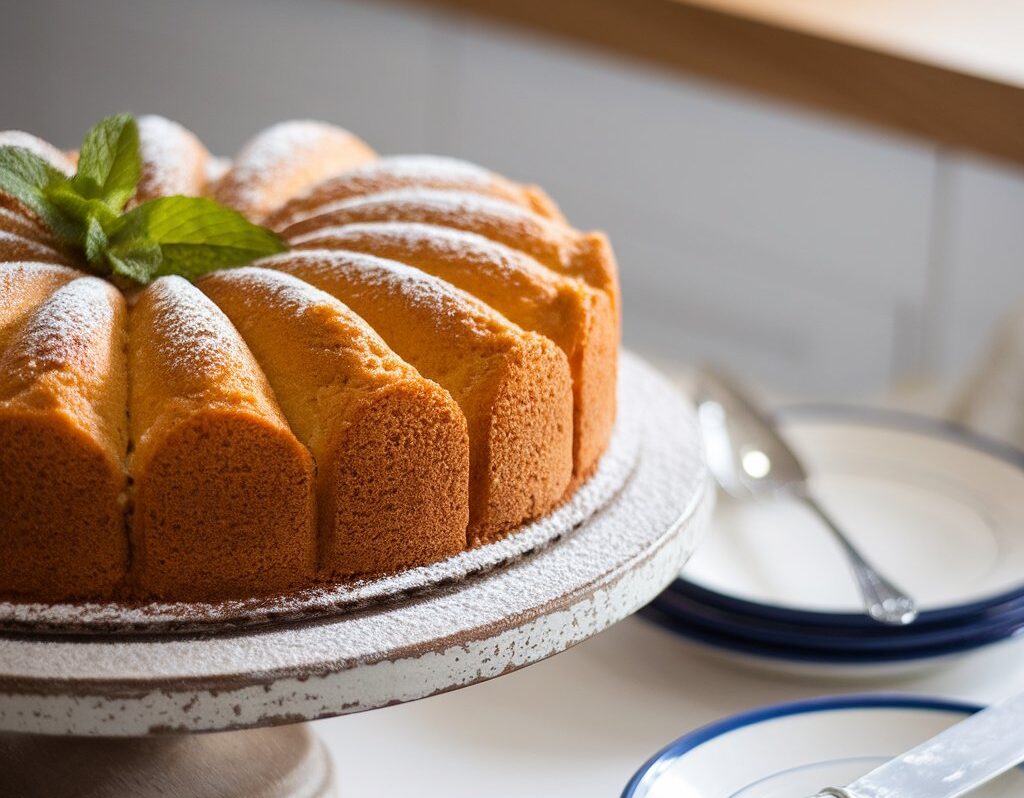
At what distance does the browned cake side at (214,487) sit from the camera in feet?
2.26

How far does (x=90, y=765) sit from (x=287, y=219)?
0.40 meters

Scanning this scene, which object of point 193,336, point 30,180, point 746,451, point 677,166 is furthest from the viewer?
point 677,166

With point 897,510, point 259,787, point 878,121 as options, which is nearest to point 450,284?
point 259,787

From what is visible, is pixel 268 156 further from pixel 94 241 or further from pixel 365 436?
pixel 365 436

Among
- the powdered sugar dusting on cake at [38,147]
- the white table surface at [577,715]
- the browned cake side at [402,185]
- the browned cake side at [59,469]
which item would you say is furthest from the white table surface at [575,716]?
the powdered sugar dusting on cake at [38,147]

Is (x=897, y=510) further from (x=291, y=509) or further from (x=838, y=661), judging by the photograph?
(x=291, y=509)

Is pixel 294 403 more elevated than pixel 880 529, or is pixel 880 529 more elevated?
pixel 294 403

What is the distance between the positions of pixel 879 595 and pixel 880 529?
19 centimetres

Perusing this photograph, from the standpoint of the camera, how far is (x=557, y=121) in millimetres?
2594

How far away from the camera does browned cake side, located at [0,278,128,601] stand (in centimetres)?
68

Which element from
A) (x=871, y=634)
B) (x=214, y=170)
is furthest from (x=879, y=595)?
(x=214, y=170)

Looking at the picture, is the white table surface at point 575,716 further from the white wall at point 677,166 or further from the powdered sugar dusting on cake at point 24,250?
the white wall at point 677,166

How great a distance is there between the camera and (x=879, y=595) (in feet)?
3.06

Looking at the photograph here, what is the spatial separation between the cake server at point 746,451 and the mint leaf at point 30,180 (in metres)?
0.50
